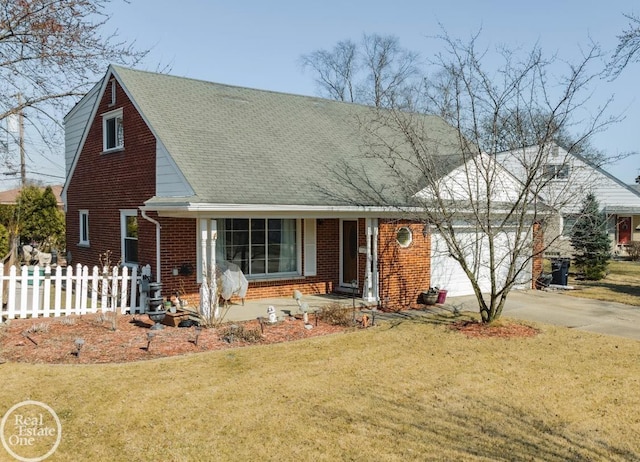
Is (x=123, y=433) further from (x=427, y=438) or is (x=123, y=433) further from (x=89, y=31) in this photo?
(x=89, y=31)

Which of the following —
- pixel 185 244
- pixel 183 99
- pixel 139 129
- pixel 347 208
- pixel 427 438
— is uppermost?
pixel 183 99

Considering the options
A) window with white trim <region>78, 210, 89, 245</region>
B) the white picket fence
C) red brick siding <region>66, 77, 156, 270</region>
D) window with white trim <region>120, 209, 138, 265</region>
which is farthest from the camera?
window with white trim <region>78, 210, 89, 245</region>

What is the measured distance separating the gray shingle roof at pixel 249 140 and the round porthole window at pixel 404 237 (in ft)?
3.83

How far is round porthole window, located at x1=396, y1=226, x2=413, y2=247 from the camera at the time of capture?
47.1 ft

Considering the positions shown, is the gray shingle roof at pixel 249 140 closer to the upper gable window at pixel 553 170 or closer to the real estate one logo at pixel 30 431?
the upper gable window at pixel 553 170

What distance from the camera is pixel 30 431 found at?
19.3 feet

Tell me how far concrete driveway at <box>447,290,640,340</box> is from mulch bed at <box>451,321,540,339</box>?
4.10 feet

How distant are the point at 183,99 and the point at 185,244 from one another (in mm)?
4297

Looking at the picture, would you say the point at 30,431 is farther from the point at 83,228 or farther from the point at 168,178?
the point at 83,228

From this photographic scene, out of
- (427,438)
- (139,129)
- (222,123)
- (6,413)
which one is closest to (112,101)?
(139,129)

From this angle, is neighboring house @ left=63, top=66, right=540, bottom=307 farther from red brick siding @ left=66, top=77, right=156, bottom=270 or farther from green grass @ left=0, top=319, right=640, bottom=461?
green grass @ left=0, top=319, right=640, bottom=461

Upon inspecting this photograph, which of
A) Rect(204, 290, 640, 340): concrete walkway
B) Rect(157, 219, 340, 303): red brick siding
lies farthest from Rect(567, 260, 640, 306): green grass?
Rect(157, 219, 340, 303): red brick siding

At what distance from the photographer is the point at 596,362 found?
8.81 metres

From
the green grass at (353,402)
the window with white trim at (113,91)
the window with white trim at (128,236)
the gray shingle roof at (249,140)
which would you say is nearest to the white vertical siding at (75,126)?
the window with white trim at (113,91)
